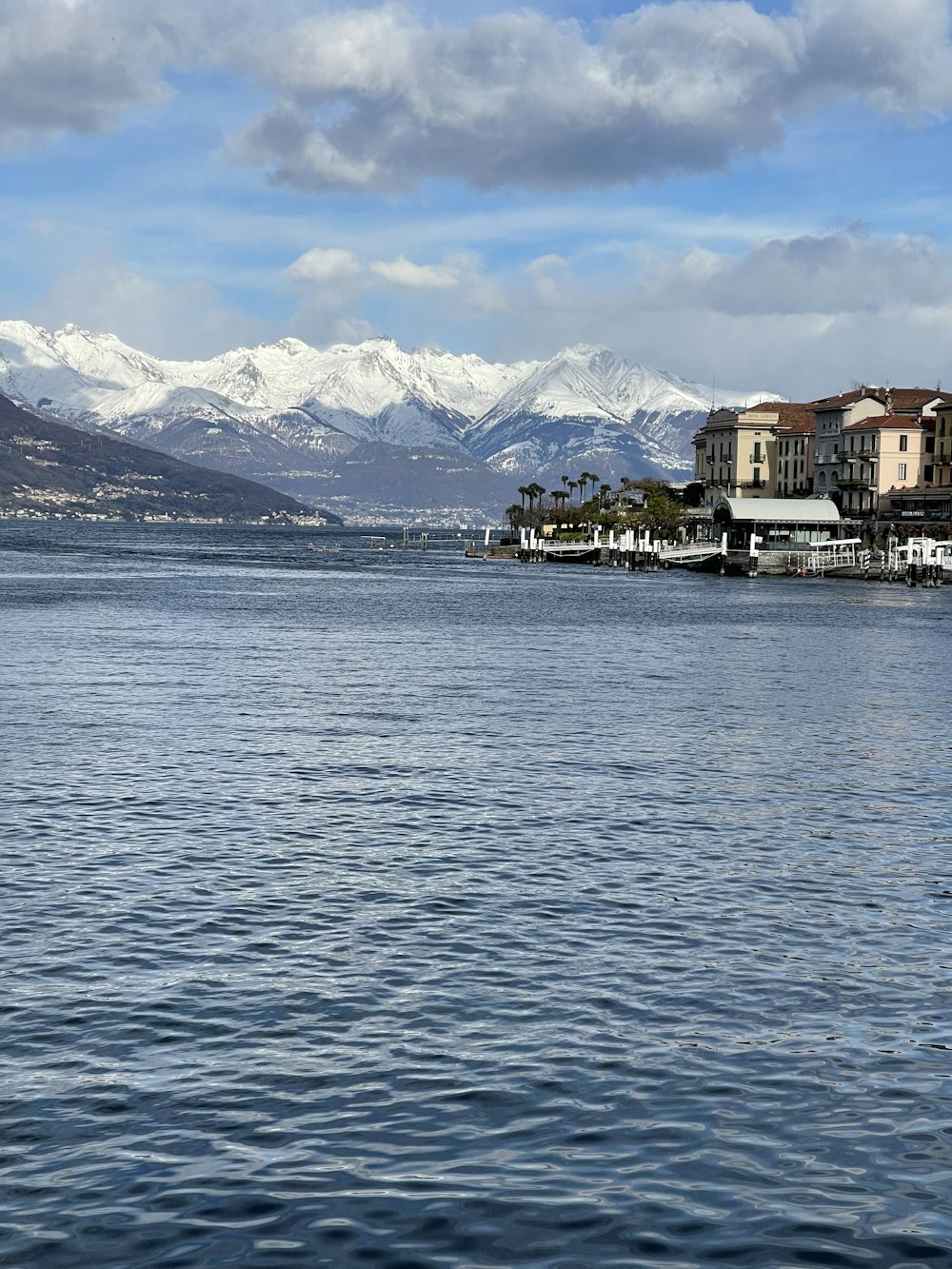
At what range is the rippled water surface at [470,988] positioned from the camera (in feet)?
41.8

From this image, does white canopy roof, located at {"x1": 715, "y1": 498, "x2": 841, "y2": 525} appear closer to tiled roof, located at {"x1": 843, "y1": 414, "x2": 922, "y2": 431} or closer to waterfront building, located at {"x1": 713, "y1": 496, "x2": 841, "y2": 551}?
waterfront building, located at {"x1": 713, "y1": 496, "x2": 841, "y2": 551}

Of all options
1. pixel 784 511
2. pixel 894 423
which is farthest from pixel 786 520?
pixel 894 423

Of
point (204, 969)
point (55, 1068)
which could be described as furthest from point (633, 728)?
point (55, 1068)

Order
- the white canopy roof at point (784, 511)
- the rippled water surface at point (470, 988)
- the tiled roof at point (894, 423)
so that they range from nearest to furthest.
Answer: the rippled water surface at point (470, 988) < the white canopy roof at point (784, 511) < the tiled roof at point (894, 423)

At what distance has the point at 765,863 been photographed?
83.7 feet

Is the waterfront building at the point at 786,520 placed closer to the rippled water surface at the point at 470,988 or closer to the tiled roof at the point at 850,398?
the tiled roof at the point at 850,398

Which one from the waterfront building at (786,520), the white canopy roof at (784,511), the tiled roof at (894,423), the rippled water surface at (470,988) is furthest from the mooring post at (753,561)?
the rippled water surface at (470,988)

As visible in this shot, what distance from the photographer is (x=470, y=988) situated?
18438 millimetres

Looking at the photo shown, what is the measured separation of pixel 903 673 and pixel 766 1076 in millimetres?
47003

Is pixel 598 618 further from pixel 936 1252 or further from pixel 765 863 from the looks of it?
pixel 936 1252

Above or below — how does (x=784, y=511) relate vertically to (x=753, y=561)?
above

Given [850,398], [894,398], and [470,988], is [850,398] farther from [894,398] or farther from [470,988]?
[470,988]

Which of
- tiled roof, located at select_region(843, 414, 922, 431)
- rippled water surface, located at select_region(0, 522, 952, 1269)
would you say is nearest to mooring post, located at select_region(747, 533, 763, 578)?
tiled roof, located at select_region(843, 414, 922, 431)

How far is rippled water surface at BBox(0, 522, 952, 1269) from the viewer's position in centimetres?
1273
